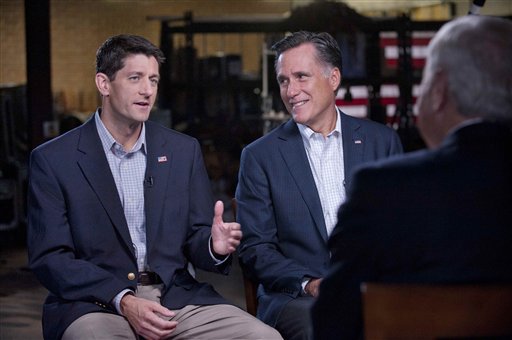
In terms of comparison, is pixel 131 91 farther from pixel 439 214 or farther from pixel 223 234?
pixel 439 214

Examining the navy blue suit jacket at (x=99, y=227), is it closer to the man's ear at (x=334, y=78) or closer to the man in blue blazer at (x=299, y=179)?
the man in blue blazer at (x=299, y=179)

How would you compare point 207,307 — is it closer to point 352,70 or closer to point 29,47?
point 29,47

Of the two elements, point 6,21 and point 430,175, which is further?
point 6,21

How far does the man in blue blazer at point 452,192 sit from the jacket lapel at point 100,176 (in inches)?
49.2

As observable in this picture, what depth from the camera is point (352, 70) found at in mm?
9078

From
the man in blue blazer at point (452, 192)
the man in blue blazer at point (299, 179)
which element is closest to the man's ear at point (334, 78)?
the man in blue blazer at point (299, 179)

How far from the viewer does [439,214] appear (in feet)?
5.25

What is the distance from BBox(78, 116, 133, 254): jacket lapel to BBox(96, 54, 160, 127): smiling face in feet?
0.29

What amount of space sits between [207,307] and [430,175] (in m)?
1.35

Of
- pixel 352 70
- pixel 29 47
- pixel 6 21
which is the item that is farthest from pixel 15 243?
pixel 6 21

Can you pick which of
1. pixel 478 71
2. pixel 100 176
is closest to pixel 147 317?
pixel 100 176

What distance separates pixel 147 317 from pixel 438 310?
4.10 ft

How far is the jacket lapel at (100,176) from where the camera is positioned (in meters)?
2.78

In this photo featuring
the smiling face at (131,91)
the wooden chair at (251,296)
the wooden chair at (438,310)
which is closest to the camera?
the wooden chair at (438,310)
